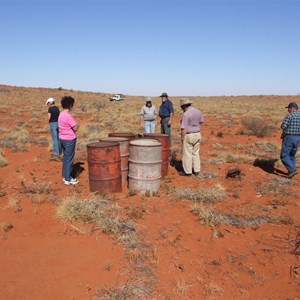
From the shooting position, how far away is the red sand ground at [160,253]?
3707 mm

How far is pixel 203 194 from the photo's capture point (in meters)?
6.54

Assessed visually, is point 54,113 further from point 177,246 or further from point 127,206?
point 177,246

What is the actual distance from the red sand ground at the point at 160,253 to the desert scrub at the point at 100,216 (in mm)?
131

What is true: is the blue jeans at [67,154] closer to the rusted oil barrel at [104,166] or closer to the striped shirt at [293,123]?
the rusted oil barrel at [104,166]

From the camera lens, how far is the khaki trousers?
303 inches

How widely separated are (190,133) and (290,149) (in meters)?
2.60

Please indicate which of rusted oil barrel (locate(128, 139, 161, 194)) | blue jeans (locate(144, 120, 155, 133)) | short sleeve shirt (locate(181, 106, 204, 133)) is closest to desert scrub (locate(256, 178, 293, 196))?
short sleeve shirt (locate(181, 106, 204, 133))

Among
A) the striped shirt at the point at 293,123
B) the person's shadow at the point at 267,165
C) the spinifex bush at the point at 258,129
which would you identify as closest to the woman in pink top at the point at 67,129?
the striped shirt at the point at 293,123

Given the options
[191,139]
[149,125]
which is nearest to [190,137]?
[191,139]

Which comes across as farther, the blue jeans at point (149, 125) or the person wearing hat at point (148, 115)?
the blue jeans at point (149, 125)

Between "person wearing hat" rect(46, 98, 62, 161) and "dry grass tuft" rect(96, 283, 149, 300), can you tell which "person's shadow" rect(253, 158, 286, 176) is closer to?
"person wearing hat" rect(46, 98, 62, 161)

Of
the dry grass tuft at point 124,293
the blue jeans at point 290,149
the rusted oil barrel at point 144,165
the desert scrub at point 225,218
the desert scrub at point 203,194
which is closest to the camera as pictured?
the dry grass tuft at point 124,293

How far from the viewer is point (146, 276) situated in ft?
12.8

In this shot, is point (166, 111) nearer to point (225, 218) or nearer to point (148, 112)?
point (148, 112)
